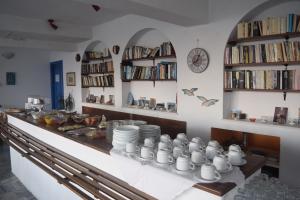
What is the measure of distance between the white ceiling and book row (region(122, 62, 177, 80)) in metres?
0.85

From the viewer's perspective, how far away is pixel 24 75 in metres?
7.52

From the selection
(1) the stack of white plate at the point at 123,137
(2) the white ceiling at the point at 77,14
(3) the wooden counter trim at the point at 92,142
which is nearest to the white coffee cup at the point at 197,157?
(1) the stack of white plate at the point at 123,137

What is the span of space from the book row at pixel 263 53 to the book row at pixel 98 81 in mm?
2821

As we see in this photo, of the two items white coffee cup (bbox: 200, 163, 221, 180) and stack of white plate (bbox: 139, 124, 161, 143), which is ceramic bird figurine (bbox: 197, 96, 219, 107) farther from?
white coffee cup (bbox: 200, 163, 221, 180)

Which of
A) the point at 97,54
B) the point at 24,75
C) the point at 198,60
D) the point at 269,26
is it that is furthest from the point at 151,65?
the point at 24,75

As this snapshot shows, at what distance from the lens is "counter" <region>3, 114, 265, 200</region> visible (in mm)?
1205

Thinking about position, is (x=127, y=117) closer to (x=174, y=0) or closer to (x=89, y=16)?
(x=89, y=16)

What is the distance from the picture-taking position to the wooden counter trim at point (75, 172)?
1.69 m

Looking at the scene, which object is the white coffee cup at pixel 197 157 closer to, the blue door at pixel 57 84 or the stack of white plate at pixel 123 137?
the stack of white plate at pixel 123 137

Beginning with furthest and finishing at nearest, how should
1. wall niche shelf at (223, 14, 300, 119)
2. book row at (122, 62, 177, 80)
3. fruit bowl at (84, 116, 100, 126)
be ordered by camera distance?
1. book row at (122, 62, 177, 80)
2. wall niche shelf at (223, 14, 300, 119)
3. fruit bowl at (84, 116, 100, 126)

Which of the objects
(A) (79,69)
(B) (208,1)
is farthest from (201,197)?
(A) (79,69)

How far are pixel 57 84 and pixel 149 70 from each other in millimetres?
4488

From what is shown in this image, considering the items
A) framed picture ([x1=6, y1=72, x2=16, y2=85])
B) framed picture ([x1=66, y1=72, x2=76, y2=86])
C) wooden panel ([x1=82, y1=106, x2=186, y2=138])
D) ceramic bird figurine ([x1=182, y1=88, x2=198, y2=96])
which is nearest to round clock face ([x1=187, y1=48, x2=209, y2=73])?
ceramic bird figurine ([x1=182, y1=88, x2=198, y2=96])

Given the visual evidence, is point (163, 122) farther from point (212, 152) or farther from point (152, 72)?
point (212, 152)
